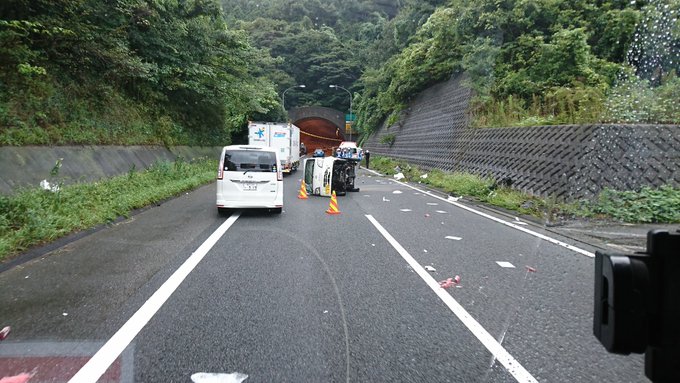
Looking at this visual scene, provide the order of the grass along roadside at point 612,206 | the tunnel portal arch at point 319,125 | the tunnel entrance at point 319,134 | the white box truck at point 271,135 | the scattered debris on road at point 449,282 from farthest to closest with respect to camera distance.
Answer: the tunnel entrance at point 319,134
the tunnel portal arch at point 319,125
the white box truck at point 271,135
the grass along roadside at point 612,206
the scattered debris on road at point 449,282

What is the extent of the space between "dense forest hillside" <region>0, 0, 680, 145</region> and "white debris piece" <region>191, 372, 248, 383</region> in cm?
1019

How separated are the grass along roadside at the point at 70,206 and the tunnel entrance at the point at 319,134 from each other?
61244 millimetres

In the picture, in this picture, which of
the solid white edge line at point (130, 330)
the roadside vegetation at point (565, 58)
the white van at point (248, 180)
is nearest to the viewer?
the solid white edge line at point (130, 330)

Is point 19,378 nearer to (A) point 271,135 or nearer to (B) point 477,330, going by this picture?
(B) point 477,330

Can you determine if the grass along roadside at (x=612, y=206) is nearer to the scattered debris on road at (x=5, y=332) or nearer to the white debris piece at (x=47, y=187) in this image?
the scattered debris on road at (x=5, y=332)

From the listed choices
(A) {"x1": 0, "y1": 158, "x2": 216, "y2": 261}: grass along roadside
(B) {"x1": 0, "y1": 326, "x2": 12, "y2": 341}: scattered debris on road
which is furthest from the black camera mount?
(A) {"x1": 0, "y1": 158, "x2": 216, "y2": 261}: grass along roadside

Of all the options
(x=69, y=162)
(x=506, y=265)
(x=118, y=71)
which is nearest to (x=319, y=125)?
(x=118, y=71)

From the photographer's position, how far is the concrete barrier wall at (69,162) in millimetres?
10398

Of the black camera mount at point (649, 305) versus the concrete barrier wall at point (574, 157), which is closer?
the black camera mount at point (649, 305)

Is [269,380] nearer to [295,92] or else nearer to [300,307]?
[300,307]

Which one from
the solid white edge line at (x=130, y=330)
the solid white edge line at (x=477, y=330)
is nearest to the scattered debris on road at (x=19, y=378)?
the solid white edge line at (x=130, y=330)

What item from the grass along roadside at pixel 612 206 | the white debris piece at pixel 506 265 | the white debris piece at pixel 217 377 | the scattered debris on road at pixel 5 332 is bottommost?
the scattered debris on road at pixel 5 332

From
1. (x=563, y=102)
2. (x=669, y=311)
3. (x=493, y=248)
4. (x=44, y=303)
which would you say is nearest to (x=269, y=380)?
(x=669, y=311)

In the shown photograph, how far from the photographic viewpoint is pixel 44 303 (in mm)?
5035
